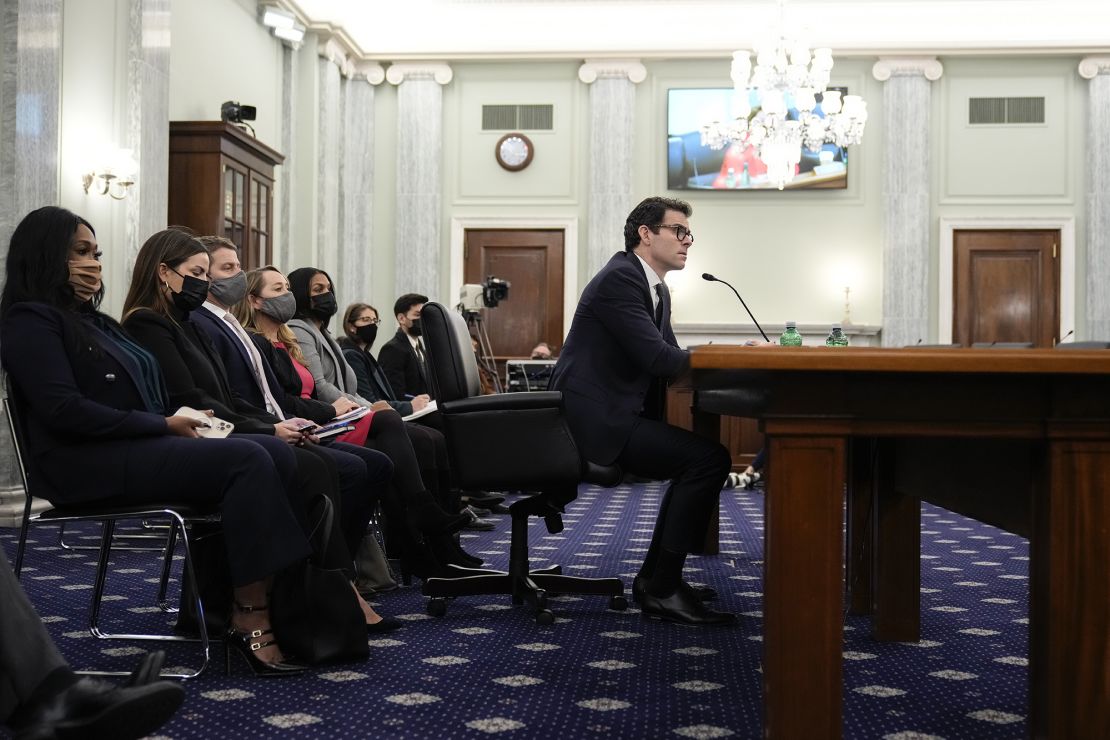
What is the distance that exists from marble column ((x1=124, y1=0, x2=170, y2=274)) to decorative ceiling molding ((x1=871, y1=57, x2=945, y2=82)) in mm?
6628

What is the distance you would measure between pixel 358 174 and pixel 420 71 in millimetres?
1183

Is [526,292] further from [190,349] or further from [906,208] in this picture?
[190,349]

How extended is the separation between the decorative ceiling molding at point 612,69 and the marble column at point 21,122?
236 inches

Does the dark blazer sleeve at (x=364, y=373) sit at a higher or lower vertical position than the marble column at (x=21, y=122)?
lower

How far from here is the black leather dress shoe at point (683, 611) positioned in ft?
10.5

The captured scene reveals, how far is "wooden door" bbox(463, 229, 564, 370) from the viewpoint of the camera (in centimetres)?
1104

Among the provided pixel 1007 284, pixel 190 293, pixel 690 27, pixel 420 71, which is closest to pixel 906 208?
pixel 1007 284

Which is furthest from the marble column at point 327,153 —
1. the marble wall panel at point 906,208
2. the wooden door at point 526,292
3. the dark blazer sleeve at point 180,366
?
the dark blazer sleeve at point 180,366

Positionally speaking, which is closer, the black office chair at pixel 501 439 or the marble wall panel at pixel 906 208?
the black office chair at pixel 501 439

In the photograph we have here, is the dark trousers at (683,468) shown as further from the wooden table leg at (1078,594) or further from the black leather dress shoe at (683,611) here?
the wooden table leg at (1078,594)

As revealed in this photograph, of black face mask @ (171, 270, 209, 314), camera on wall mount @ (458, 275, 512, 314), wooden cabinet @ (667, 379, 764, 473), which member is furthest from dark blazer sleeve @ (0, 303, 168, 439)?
wooden cabinet @ (667, 379, 764, 473)

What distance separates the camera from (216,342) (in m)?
3.41

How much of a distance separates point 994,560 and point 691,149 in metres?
6.94

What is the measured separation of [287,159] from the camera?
9867 millimetres
